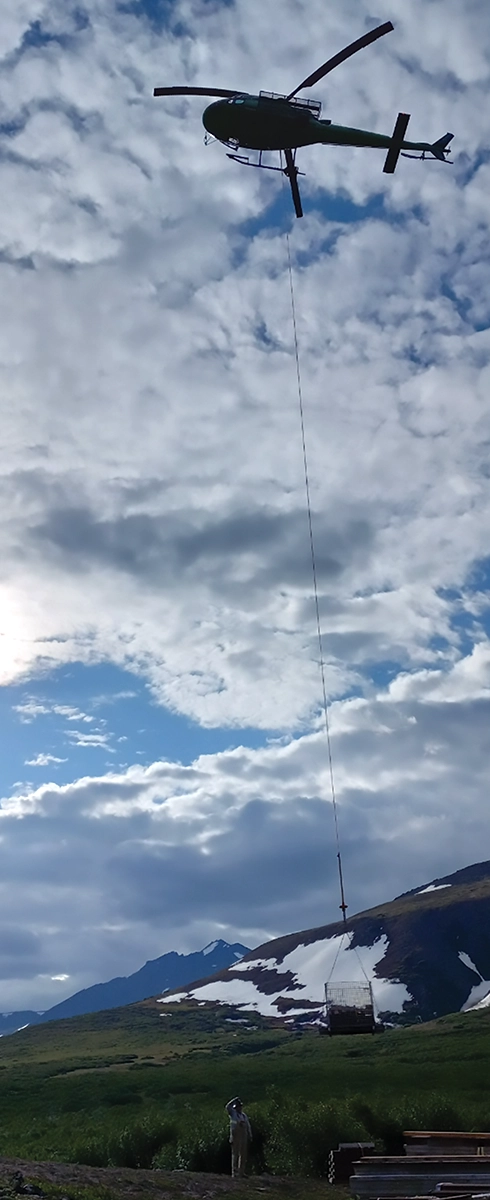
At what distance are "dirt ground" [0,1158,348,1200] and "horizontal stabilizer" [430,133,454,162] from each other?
32165 millimetres

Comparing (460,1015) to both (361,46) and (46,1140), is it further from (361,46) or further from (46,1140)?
(361,46)

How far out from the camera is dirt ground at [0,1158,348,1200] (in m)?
19.5

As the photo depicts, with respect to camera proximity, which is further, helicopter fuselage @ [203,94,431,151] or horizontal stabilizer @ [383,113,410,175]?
horizontal stabilizer @ [383,113,410,175]

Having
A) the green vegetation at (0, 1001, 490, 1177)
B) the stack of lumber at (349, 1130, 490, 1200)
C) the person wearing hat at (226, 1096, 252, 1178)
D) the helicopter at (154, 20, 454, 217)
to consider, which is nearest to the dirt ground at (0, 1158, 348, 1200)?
the person wearing hat at (226, 1096, 252, 1178)

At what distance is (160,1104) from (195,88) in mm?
60761

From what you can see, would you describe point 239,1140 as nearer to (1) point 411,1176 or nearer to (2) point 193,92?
(1) point 411,1176

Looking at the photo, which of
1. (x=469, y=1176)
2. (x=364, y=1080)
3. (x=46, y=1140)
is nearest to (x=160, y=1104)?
(x=364, y=1080)

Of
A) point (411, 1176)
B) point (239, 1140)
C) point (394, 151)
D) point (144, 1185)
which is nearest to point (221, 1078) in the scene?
point (239, 1140)

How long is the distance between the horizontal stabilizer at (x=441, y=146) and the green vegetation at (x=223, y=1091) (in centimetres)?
3171

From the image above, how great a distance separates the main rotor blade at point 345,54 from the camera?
30469 mm

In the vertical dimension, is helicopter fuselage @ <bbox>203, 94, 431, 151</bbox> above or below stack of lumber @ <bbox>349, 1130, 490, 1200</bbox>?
above

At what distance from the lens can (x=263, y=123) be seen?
101ft

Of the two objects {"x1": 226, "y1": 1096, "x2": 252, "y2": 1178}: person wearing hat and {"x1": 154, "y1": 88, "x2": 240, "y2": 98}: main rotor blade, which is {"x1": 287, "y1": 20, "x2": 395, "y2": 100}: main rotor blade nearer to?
{"x1": 154, "y1": 88, "x2": 240, "y2": 98}: main rotor blade

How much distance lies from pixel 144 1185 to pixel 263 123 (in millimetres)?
29294
